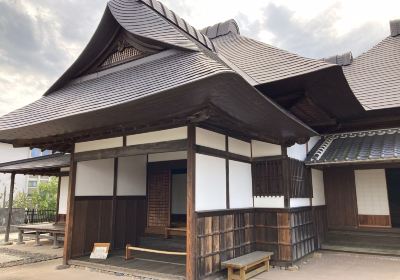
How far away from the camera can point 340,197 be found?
8148 mm

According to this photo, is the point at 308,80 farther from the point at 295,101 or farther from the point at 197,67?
the point at 197,67

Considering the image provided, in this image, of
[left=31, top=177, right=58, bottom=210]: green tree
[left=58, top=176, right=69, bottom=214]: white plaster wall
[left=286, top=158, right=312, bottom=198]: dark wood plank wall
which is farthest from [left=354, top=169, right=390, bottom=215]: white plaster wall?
[left=31, top=177, right=58, bottom=210]: green tree

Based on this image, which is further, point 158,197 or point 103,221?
point 158,197

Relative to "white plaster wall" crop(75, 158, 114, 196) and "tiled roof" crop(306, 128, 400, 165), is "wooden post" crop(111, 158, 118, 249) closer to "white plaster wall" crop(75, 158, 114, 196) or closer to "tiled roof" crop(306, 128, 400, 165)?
"white plaster wall" crop(75, 158, 114, 196)

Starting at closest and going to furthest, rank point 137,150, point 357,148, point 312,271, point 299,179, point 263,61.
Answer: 1. point 137,150
2. point 312,271
3. point 263,61
4. point 299,179
5. point 357,148

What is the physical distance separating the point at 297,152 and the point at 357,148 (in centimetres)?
143

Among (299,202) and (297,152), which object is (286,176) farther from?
(297,152)

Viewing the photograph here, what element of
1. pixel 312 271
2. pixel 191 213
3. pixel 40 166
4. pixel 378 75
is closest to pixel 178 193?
pixel 40 166

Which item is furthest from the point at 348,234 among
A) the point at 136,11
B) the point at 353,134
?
the point at 136,11

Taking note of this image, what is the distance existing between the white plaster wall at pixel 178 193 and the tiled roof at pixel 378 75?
5.34 m

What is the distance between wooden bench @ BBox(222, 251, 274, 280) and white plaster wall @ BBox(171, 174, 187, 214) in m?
3.64

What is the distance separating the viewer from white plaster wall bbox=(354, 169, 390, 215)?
7688mm

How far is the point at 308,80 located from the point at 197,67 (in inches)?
99.0

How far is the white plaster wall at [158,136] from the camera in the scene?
198 inches
